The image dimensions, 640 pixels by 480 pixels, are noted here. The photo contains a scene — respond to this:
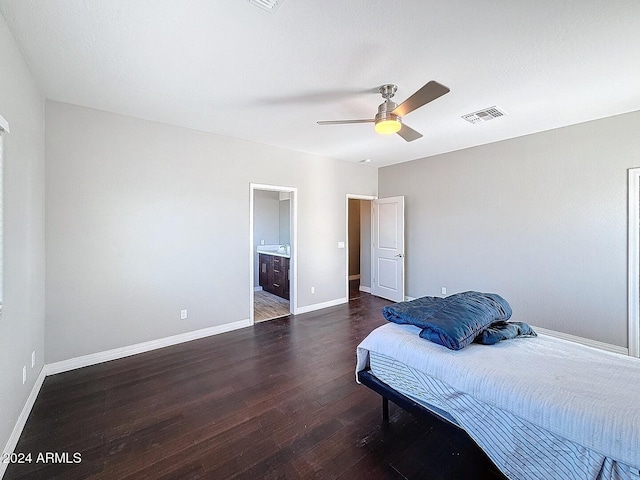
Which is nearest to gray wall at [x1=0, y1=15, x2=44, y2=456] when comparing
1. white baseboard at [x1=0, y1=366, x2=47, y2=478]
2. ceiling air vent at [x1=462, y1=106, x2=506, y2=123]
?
white baseboard at [x1=0, y1=366, x2=47, y2=478]

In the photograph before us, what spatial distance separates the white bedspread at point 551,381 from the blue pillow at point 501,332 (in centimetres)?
4

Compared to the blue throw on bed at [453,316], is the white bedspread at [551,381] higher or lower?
lower

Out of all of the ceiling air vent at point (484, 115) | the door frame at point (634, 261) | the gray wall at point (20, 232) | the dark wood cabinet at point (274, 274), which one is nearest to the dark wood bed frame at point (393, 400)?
the gray wall at point (20, 232)

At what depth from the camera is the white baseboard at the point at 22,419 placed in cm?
165

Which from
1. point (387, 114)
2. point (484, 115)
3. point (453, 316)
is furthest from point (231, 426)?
point (484, 115)

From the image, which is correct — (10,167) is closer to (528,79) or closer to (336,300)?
(528,79)

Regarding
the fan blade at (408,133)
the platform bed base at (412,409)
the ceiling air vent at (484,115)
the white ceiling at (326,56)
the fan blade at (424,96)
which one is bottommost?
the platform bed base at (412,409)

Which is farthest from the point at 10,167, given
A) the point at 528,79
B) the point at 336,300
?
the point at 336,300

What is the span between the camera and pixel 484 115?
3070 mm

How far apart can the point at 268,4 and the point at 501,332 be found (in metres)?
2.55

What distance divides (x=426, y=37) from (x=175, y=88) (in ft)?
7.20

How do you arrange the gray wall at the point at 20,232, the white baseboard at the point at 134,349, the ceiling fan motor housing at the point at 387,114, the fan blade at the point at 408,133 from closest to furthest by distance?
the gray wall at the point at 20,232
the ceiling fan motor housing at the point at 387,114
the fan blade at the point at 408,133
the white baseboard at the point at 134,349

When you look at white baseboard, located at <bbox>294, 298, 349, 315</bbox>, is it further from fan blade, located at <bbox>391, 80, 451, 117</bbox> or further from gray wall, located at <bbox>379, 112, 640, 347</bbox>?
fan blade, located at <bbox>391, 80, 451, 117</bbox>

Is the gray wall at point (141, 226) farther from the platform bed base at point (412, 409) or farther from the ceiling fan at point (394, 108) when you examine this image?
the platform bed base at point (412, 409)
